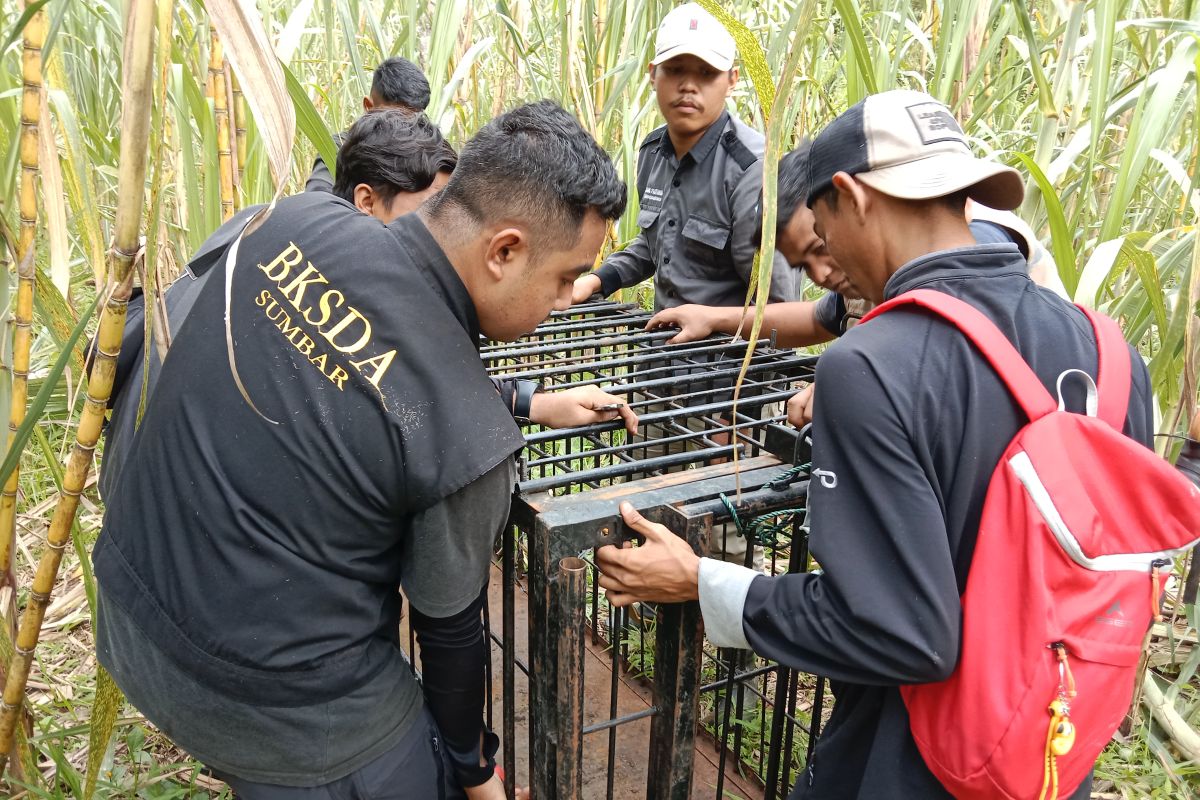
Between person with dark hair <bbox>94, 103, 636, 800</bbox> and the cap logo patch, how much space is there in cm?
43

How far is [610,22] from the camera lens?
297cm

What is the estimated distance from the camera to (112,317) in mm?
907

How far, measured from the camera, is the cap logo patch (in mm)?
1062

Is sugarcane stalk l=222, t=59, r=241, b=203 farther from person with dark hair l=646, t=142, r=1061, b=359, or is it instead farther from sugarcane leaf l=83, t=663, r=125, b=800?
person with dark hair l=646, t=142, r=1061, b=359

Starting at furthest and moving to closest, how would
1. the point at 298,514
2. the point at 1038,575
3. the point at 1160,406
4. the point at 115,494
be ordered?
the point at 1160,406
the point at 115,494
the point at 298,514
the point at 1038,575

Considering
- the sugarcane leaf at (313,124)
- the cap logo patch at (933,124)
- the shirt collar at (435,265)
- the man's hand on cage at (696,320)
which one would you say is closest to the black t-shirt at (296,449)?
the shirt collar at (435,265)

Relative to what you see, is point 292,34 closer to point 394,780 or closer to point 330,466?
point 330,466

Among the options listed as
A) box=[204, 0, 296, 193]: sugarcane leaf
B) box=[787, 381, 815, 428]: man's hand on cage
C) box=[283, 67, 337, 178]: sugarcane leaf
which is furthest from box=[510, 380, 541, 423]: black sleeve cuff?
box=[204, 0, 296, 193]: sugarcane leaf

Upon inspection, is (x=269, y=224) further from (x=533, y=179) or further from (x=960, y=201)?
(x=960, y=201)

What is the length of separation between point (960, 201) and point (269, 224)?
0.95 m

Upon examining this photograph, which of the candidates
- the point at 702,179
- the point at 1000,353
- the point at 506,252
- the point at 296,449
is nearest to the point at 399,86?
the point at 702,179

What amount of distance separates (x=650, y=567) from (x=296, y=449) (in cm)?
54

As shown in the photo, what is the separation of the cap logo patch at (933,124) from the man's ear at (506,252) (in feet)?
1.80

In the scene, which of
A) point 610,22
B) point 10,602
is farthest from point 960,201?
point 610,22
